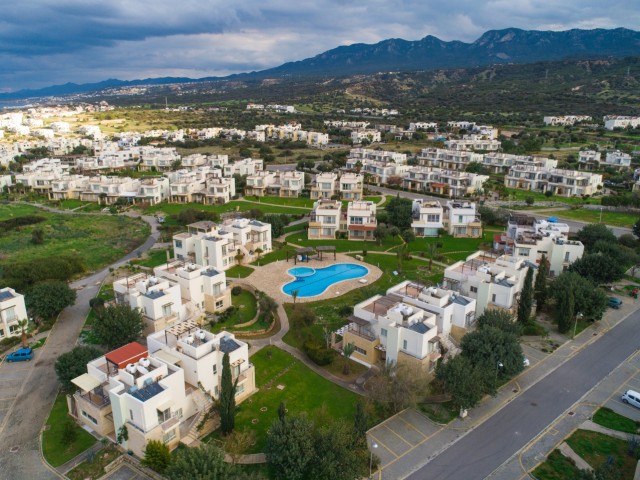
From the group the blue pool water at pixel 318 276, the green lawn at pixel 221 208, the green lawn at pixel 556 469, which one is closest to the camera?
the green lawn at pixel 556 469

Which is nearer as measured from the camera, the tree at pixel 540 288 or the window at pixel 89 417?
the window at pixel 89 417

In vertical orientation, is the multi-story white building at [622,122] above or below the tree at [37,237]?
above

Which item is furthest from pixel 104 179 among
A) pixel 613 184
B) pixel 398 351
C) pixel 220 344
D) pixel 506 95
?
pixel 506 95

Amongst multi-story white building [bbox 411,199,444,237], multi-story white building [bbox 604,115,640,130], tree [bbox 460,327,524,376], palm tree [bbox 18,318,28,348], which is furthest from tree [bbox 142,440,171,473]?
multi-story white building [bbox 604,115,640,130]

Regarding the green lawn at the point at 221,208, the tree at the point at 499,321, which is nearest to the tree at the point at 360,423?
the tree at the point at 499,321

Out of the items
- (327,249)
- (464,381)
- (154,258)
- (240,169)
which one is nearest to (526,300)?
(464,381)

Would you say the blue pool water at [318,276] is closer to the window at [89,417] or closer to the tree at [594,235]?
the window at [89,417]
